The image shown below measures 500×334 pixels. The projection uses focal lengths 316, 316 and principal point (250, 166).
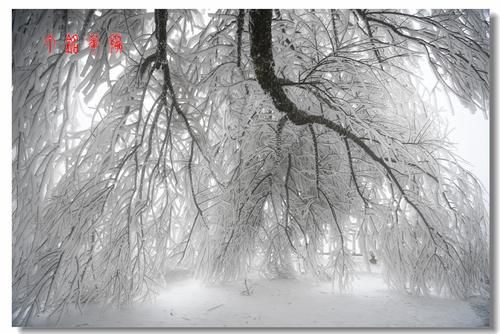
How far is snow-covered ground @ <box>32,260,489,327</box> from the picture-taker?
5.02 ft

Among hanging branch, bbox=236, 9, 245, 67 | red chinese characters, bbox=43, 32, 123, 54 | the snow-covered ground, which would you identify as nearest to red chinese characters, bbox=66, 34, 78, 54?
red chinese characters, bbox=43, 32, 123, 54

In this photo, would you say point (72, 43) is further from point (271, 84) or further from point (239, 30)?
point (271, 84)

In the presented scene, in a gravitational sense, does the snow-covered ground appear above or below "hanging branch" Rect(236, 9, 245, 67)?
below

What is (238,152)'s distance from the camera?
1713 mm

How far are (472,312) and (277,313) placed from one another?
0.96 m

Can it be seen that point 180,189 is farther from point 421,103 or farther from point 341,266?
point 421,103

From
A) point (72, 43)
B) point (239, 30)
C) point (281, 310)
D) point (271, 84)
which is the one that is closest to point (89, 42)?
point (72, 43)

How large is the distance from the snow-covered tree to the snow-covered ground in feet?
0.26

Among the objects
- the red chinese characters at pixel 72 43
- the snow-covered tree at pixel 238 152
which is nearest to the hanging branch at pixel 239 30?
the snow-covered tree at pixel 238 152

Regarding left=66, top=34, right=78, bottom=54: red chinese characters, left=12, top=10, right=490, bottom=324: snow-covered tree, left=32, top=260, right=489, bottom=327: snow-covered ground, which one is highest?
left=66, top=34, right=78, bottom=54: red chinese characters

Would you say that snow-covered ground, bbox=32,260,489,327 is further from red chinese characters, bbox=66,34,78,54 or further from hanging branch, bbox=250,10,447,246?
red chinese characters, bbox=66,34,78,54

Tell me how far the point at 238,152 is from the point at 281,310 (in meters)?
0.83

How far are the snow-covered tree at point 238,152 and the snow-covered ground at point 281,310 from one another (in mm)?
79
